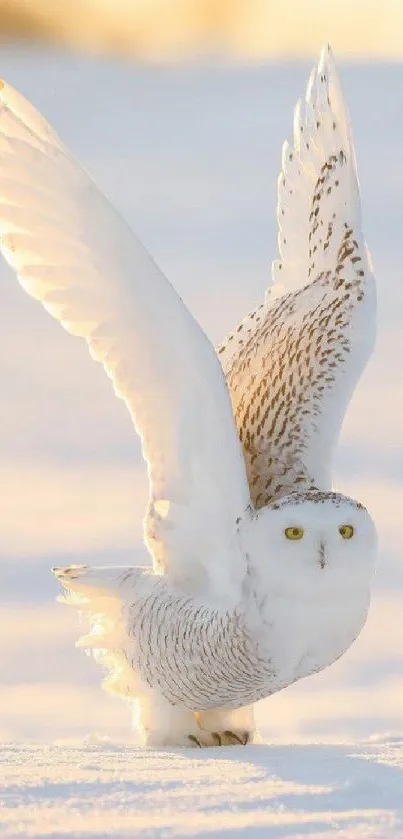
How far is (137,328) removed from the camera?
3.97m

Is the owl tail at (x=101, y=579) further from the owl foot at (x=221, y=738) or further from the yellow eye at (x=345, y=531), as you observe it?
the yellow eye at (x=345, y=531)

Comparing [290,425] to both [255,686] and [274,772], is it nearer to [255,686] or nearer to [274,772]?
[255,686]

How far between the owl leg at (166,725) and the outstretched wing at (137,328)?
0.34 meters

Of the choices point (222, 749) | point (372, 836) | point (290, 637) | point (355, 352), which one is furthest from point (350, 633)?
point (372, 836)

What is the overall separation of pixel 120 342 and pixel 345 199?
0.89 meters

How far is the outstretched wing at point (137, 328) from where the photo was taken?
393 centimetres

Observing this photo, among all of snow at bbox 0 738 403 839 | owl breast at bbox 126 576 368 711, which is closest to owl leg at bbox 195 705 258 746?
owl breast at bbox 126 576 368 711

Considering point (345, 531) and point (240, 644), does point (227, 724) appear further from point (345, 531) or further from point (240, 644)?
point (345, 531)

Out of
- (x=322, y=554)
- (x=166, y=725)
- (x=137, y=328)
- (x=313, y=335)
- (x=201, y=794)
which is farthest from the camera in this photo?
(x=313, y=335)

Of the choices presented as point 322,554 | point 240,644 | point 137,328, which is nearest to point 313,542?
point 322,554

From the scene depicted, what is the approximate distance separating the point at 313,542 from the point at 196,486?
351mm

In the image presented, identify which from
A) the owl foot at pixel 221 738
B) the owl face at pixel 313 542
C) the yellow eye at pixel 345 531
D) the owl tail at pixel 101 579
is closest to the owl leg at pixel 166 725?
the owl foot at pixel 221 738

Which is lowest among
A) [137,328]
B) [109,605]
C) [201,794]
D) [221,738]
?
[201,794]

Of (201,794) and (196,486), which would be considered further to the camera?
(196,486)
